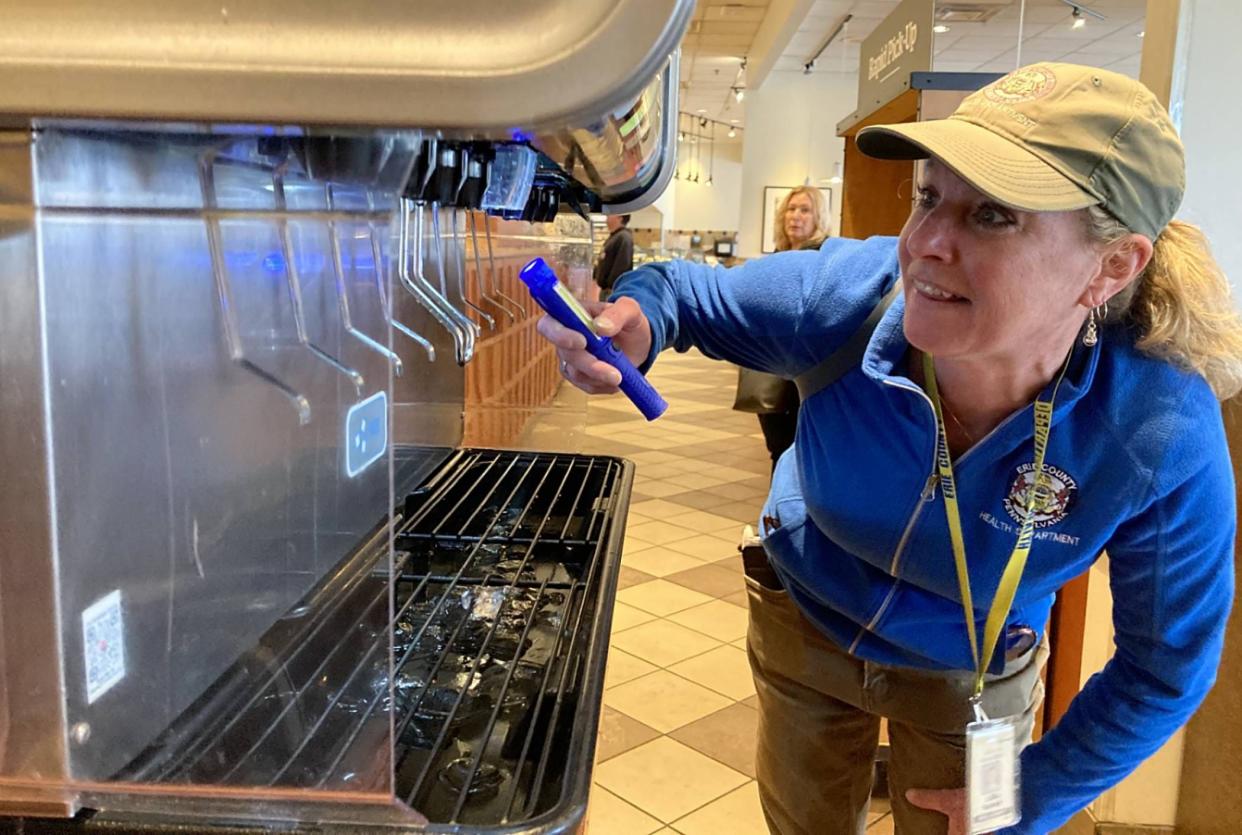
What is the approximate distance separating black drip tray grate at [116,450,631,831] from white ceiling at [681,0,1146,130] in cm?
645

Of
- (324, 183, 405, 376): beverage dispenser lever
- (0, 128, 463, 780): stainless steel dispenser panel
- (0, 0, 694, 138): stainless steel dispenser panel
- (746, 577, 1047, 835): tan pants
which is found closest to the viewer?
(0, 0, 694, 138): stainless steel dispenser panel

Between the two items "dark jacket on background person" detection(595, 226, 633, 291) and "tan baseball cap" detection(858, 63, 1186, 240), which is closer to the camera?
"tan baseball cap" detection(858, 63, 1186, 240)

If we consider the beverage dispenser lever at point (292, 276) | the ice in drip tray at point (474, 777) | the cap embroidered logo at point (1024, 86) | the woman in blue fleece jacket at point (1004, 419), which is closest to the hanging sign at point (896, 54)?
the woman in blue fleece jacket at point (1004, 419)

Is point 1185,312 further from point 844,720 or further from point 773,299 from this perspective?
point 844,720

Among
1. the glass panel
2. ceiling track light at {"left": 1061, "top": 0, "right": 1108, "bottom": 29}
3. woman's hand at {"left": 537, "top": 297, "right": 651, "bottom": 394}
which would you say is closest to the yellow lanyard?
woman's hand at {"left": 537, "top": 297, "right": 651, "bottom": 394}

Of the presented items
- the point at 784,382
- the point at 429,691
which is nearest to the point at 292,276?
the point at 429,691

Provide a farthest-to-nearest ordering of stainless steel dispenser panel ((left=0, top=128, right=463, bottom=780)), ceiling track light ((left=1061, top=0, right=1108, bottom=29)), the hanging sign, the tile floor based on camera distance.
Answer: ceiling track light ((left=1061, top=0, right=1108, bottom=29)) < the hanging sign < the tile floor < stainless steel dispenser panel ((left=0, top=128, right=463, bottom=780))

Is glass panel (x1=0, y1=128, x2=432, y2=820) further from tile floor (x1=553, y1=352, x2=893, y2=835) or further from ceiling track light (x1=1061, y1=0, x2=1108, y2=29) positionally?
ceiling track light (x1=1061, y1=0, x2=1108, y2=29)

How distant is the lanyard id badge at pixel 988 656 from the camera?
1.21 meters

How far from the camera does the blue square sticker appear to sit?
1.03m

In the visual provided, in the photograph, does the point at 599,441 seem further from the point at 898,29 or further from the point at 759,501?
the point at 898,29

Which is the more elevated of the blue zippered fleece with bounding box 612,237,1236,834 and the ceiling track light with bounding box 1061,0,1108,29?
the ceiling track light with bounding box 1061,0,1108,29

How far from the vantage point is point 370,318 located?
1026mm

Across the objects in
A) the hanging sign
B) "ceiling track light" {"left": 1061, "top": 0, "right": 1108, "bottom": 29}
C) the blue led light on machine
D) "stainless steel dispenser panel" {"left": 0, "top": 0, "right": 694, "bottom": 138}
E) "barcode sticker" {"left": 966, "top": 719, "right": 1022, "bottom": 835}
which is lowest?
"barcode sticker" {"left": 966, "top": 719, "right": 1022, "bottom": 835}
